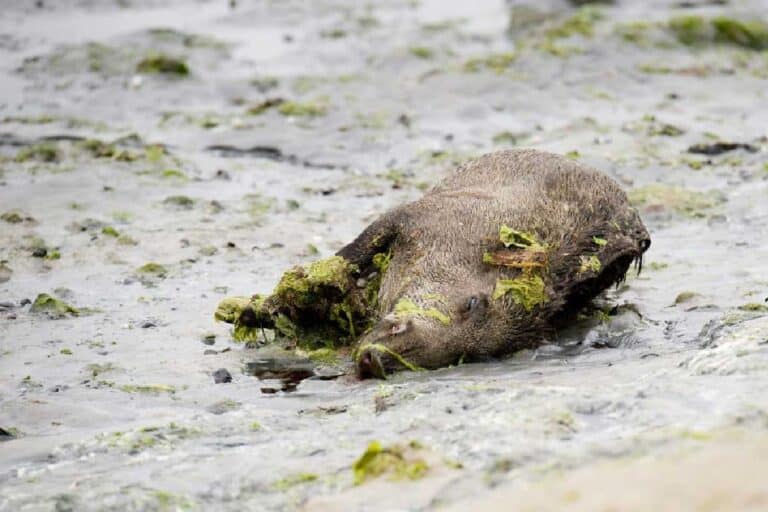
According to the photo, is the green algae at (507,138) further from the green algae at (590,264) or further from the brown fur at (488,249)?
the green algae at (590,264)

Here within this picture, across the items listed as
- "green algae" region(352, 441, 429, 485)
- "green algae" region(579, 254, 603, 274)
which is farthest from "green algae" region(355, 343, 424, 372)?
"green algae" region(352, 441, 429, 485)

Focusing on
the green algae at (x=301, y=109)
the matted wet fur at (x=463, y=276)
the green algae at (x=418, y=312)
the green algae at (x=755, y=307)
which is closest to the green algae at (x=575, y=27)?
the green algae at (x=301, y=109)

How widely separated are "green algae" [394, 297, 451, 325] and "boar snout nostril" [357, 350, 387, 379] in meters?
0.36

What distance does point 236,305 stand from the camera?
822 cm

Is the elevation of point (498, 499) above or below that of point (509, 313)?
above

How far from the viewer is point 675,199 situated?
1184 centimetres

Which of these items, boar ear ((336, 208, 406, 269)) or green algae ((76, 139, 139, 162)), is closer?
boar ear ((336, 208, 406, 269))

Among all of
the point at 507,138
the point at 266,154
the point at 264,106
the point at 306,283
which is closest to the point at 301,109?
the point at 264,106

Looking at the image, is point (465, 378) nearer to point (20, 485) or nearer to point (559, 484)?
point (20, 485)

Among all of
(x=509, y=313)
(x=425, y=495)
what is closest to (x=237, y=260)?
(x=509, y=313)

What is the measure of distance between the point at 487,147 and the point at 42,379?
24.5 ft

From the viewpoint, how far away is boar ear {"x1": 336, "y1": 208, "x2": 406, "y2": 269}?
27.5 ft

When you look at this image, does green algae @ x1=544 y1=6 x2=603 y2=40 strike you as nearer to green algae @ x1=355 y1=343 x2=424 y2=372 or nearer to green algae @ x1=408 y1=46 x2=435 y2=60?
green algae @ x1=408 y1=46 x2=435 y2=60

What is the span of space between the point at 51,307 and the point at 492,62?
9.58 metres
